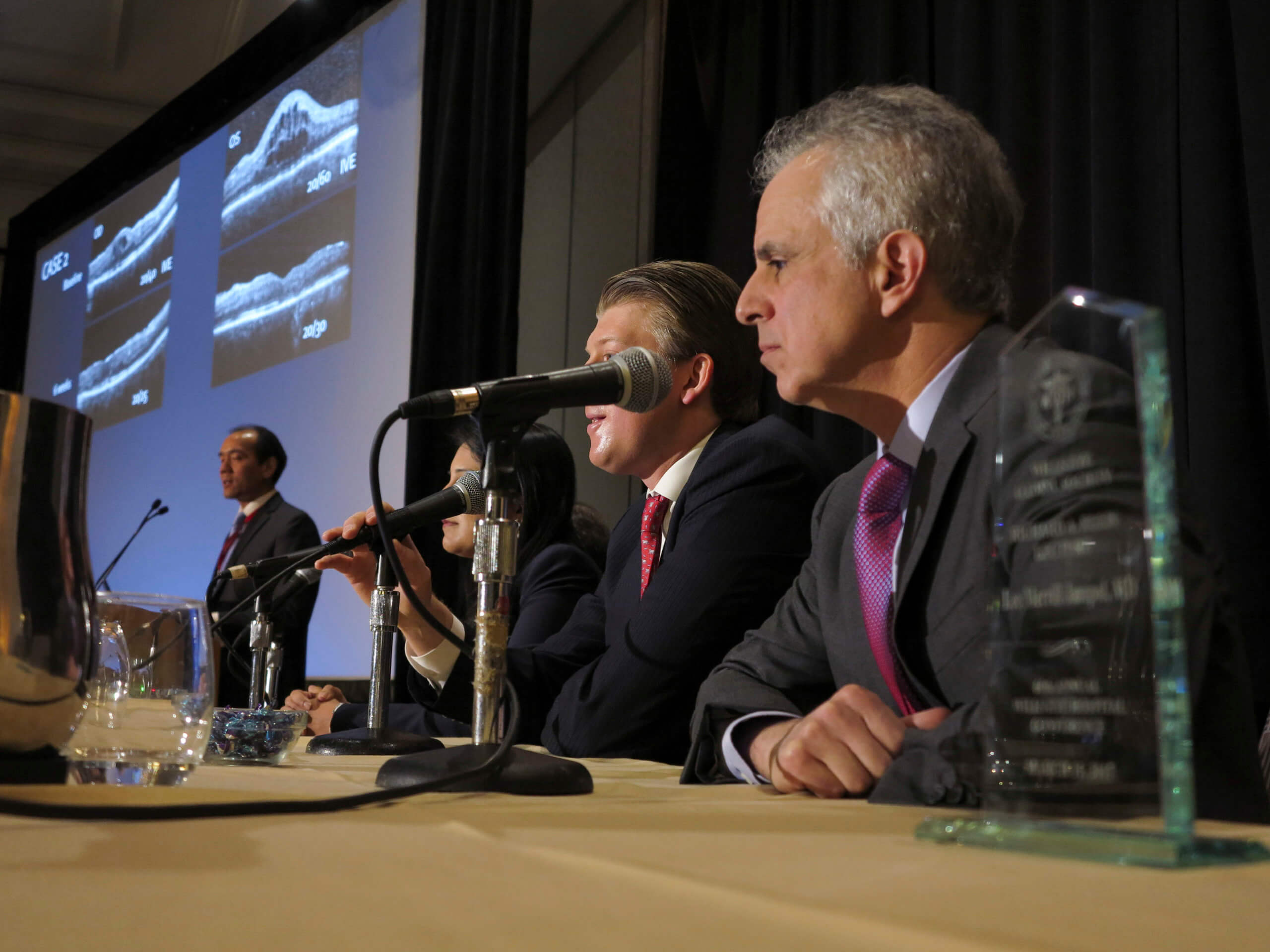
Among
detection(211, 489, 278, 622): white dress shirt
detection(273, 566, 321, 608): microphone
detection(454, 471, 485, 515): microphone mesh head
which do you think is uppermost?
detection(211, 489, 278, 622): white dress shirt

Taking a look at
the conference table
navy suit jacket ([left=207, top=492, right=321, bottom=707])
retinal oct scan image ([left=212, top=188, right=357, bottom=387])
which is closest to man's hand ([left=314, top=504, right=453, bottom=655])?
the conference table

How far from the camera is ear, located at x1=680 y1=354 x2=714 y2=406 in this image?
2061 millimetres

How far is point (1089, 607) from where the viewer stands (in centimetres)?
48

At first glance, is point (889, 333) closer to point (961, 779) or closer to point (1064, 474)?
point (961, 779)

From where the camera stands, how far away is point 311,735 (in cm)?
198

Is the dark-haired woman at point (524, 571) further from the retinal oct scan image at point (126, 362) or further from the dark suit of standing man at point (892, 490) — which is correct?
the retinal oct scan image at point (126, 362)

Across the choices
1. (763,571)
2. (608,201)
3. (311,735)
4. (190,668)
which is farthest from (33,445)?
(608,201)

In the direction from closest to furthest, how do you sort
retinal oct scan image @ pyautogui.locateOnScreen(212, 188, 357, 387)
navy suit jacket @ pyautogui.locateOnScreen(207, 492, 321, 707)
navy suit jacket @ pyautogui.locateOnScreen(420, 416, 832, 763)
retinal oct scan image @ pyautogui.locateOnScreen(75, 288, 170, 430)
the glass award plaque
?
the glass award plaque → navy suit jacket @ pyautogui.locateOnScreen(420, 416, 832, 763) → navy suit jacket @ pyautogui.locateOnScreen(207, 492, 321, 707) → retinal oct scan image @ pyautogui.locateOnScreen(212, 188, 357, 387) → retinal oct scan image @ pyautogui.locateOnScreen(75, 288, 170, 430)

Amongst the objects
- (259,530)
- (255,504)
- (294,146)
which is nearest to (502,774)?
(259,530)

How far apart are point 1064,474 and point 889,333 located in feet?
2.89

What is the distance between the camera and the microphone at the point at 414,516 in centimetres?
136

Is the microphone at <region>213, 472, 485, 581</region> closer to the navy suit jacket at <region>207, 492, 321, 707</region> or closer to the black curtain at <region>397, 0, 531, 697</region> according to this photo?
the navy suit jacket at <region>207, 492, 321, 707</region>

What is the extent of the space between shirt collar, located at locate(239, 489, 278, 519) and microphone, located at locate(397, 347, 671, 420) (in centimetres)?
364

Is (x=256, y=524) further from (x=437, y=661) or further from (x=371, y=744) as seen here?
(x=371, y=744)
